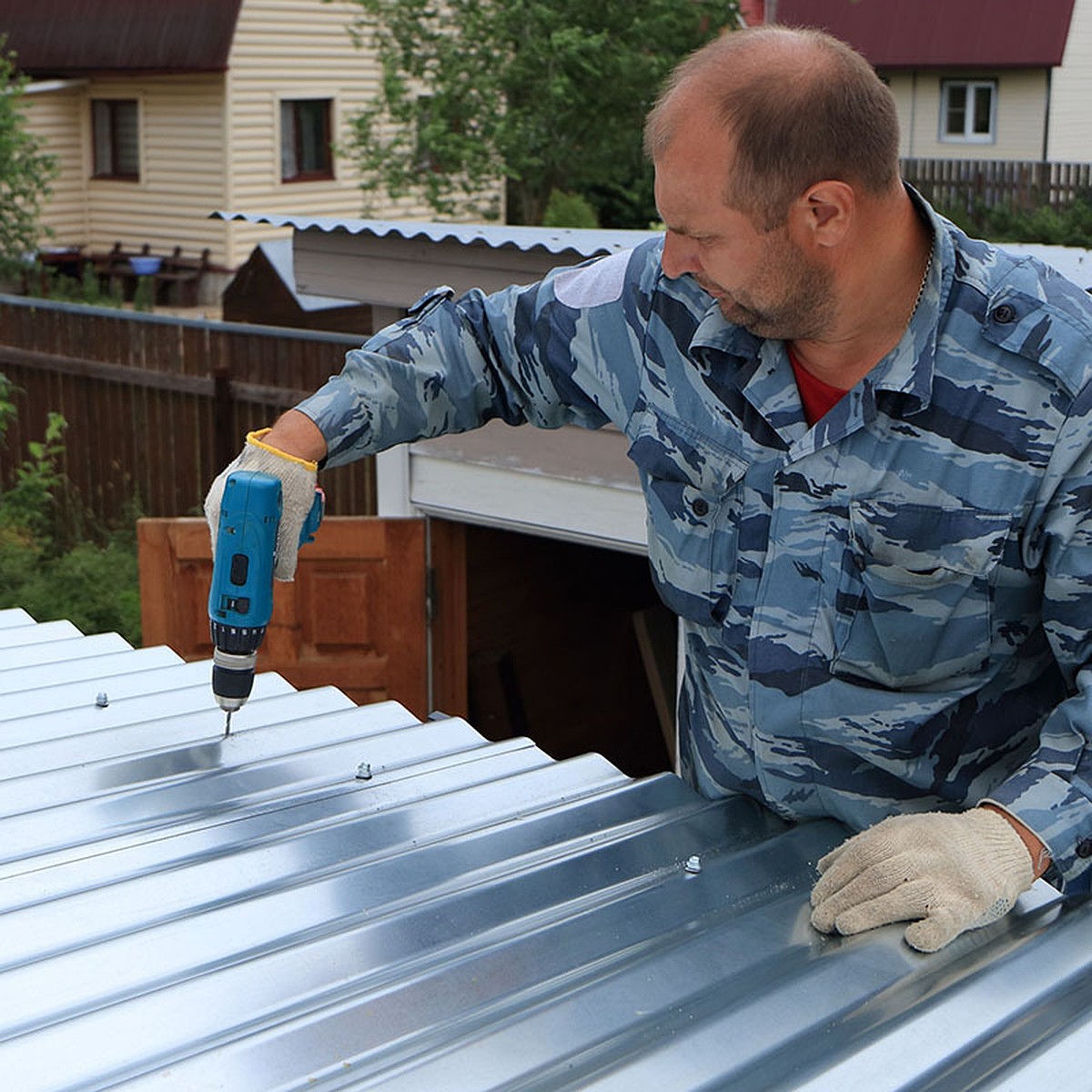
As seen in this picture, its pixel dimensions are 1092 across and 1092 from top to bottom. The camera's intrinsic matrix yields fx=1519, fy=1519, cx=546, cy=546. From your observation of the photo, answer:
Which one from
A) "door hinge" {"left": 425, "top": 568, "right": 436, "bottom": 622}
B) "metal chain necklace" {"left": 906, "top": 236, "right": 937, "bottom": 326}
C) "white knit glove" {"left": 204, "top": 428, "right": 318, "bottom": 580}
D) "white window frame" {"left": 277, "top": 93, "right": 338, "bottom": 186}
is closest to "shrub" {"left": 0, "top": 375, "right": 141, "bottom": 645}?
"door hinge" {"left": 425, "top": 568, "right": 436, "bottom": 622}

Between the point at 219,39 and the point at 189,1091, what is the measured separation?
20.6 m

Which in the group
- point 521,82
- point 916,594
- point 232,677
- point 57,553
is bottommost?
point 57,553

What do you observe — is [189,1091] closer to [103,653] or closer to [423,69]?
[103,653]

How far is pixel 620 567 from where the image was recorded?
9.55 metres

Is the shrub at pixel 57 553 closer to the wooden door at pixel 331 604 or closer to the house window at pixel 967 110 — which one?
the wooden door at pixel 331 604

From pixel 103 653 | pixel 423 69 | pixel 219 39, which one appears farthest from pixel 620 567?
pixel 219 39

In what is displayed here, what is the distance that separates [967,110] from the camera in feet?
87.8

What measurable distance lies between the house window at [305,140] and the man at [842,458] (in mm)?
20199

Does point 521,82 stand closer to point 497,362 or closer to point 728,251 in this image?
point 497,362

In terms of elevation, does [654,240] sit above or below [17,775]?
above

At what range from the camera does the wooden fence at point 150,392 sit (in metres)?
9.94

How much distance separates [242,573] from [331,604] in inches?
171

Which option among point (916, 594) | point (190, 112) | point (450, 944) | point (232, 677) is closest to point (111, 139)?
point (190, 112)

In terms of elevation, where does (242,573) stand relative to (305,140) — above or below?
below
